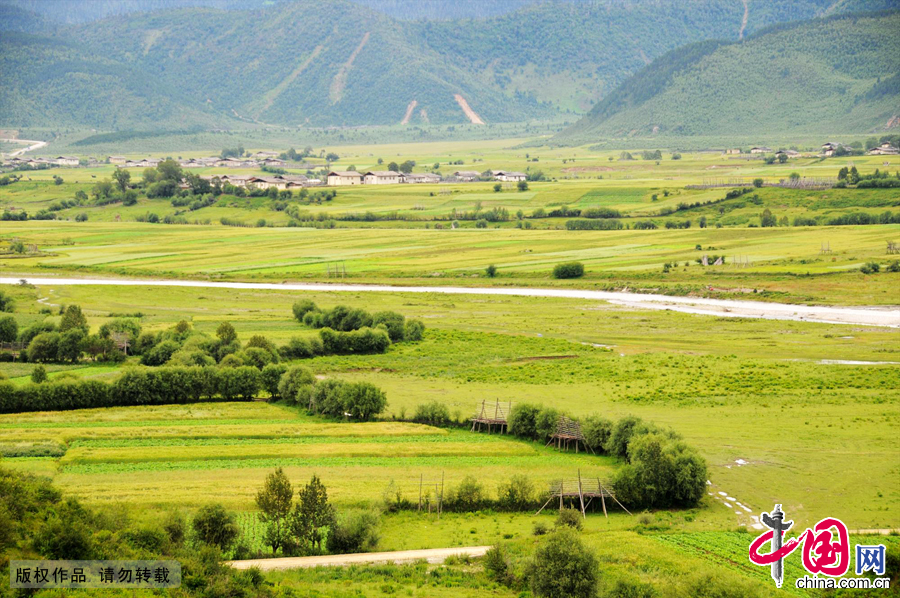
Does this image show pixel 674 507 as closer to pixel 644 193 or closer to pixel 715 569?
pixel 715 569

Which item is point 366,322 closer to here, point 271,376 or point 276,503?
point 271,376

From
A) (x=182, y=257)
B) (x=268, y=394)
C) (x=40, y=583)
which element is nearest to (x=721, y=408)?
(x=268, y=394)

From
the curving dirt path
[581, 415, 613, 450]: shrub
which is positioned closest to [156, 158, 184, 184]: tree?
the curving dirt path

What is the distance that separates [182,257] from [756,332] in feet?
222

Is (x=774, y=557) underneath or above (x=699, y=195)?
underneath

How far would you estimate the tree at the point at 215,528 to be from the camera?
32938 millimetres

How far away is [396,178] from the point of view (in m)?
180

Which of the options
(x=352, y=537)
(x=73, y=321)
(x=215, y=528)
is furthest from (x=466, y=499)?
(x=73, y=321)

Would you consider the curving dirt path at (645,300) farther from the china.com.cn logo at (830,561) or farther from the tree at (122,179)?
the tree at (122,179)

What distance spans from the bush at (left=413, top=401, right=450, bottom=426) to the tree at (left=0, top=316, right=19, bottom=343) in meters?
32.7

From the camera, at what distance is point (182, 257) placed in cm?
11094

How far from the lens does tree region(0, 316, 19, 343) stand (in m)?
65.9

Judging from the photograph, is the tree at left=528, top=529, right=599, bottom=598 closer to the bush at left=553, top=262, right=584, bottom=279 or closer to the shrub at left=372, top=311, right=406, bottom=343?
the shrub at left=372, top=311, right=406, bottom=343

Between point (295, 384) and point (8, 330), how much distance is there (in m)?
24.6
